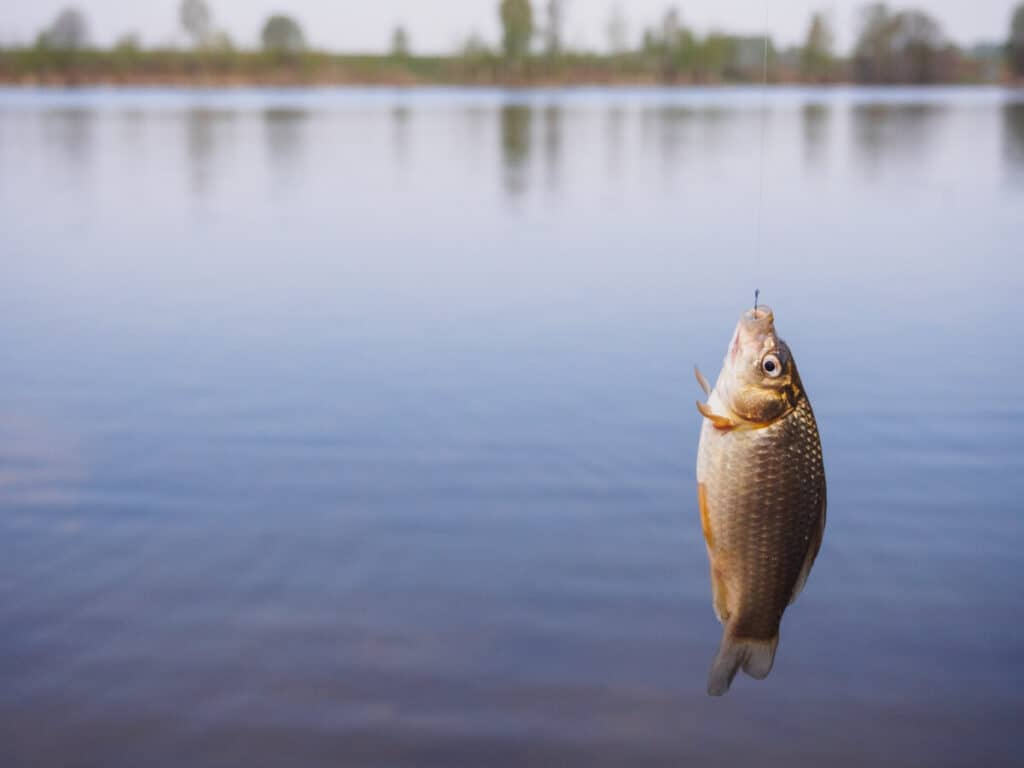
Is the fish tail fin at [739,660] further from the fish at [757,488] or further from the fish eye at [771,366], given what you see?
the fish eye at [771,366]

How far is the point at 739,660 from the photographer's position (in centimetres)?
345

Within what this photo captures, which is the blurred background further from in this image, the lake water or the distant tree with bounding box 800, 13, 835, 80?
the distant tree with bounding box 800, 13, 835, 80

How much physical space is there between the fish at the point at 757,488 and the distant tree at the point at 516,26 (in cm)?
16023

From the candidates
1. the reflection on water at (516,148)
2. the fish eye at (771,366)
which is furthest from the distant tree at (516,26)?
the fish eye at (771,366)

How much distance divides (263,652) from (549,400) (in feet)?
16.2

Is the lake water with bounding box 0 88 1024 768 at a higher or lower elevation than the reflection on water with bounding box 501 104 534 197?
lower

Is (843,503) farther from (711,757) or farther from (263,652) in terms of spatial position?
(263,652)

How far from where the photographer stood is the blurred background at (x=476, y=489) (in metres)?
5.18

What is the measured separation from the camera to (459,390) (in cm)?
1061

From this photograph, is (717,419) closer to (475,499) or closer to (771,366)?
(771,366)

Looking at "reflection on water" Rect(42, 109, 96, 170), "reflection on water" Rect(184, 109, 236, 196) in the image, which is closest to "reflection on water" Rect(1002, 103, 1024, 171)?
"reflection on water" Rect(184, 109, 236, 196)

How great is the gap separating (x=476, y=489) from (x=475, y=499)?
0.63 feet

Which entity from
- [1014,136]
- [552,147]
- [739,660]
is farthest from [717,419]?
[1014,136]

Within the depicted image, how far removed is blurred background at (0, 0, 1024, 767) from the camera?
5.18m
